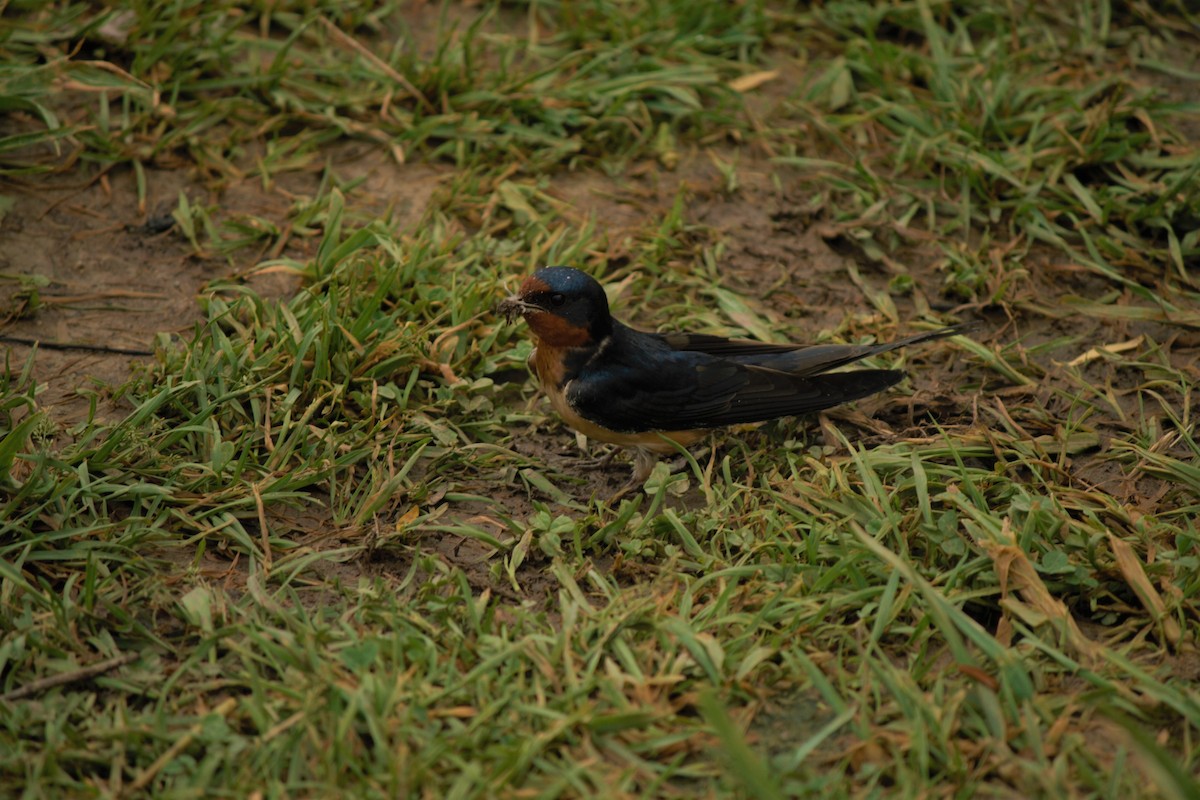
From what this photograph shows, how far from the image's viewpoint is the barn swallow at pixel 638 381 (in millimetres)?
4453

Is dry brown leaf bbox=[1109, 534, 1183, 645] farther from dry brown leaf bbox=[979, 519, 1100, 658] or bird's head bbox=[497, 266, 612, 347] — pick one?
bird's head bbox=[497, 266, 612, 347]

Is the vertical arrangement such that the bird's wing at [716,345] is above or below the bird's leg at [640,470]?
above

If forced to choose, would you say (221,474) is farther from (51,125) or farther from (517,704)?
(51,125)

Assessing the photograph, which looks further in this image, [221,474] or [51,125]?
[51,125]

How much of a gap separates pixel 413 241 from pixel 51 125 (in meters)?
1.82

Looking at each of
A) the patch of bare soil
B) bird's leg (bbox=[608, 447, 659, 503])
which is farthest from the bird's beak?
the patch of bare soil

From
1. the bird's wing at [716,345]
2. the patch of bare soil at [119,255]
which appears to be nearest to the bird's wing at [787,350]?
the bird's wing at [716,345]

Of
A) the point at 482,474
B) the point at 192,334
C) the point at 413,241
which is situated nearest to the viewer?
the point at 482,474

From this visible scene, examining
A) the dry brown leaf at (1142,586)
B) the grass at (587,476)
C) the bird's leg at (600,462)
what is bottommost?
the bird's leg at (600,462)

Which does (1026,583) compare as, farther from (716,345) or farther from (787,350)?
(716,345)

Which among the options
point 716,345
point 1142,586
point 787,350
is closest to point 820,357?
point 787,350

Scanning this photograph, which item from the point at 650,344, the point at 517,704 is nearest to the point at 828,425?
the point at 650,344

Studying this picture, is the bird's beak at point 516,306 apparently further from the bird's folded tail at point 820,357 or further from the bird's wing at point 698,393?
the bird's folded tail at point 820,357

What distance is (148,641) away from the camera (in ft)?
11.6
